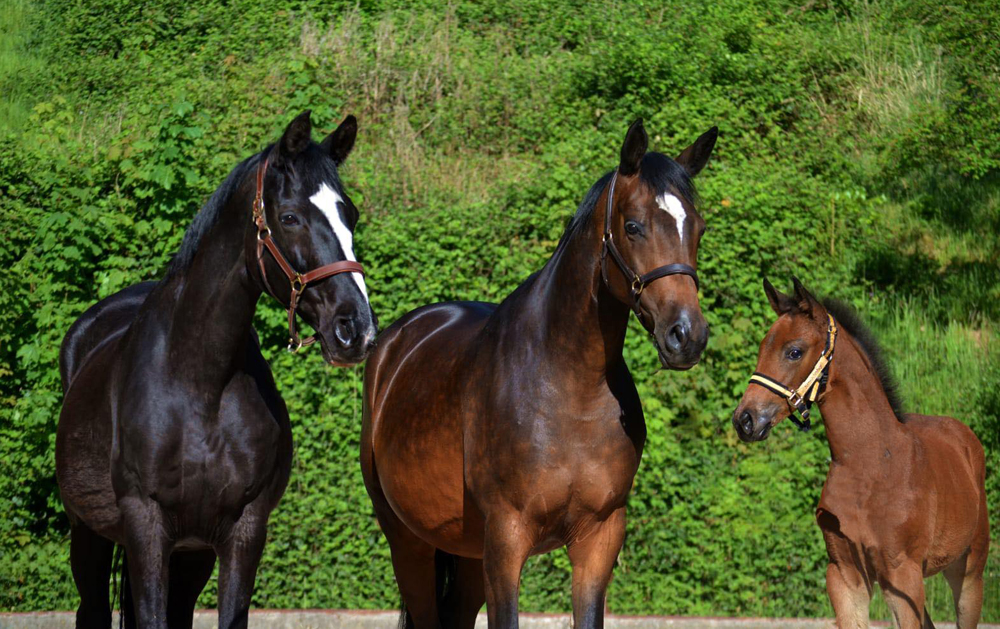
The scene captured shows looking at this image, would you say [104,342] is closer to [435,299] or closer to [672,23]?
[435,299]

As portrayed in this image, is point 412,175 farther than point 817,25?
No

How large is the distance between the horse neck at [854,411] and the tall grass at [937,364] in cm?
259

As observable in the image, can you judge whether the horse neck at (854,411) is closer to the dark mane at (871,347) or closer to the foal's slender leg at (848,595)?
the dark mane at (871,347)

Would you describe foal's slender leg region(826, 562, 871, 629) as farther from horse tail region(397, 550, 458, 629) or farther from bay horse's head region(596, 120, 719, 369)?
bay horse's head region(596, 120, 719, 369)

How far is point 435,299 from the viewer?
25.7ft

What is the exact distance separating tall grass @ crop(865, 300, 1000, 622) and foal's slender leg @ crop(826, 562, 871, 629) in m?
2.65

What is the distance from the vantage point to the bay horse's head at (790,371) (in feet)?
16.7

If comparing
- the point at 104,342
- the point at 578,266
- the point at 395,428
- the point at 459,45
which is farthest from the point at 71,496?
the point at 459,45

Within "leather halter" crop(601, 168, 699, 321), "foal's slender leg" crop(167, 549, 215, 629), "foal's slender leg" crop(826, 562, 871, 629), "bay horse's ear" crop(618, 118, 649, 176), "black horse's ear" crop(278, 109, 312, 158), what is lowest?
"foal's slender leg" crop(826, 562, 871, 629)

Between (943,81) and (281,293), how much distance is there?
10652 millimetres

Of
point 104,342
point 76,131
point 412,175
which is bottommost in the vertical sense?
point 104,342

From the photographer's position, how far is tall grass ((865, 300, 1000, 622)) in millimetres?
7375

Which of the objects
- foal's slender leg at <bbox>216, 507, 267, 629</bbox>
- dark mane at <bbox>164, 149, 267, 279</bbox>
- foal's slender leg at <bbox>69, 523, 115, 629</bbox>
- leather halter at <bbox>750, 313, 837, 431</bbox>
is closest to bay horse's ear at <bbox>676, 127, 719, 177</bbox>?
leather halter at <bbox>750, 313, 837, 431</bbox>

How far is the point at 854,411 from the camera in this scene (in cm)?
516
